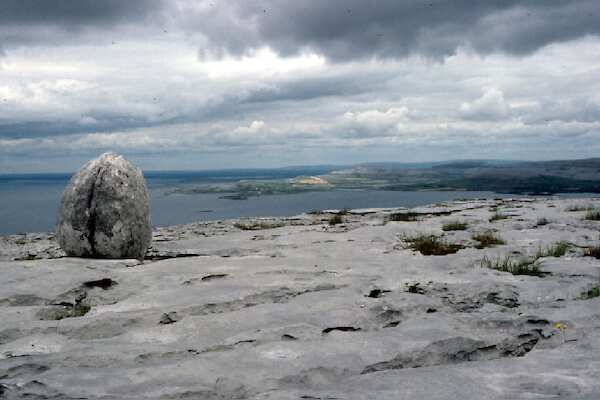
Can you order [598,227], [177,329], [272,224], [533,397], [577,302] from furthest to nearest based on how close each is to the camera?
[272,224]
[598,227]
[577,302]
[177,329]
[533,397]

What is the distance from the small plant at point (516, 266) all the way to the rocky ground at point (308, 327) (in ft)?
0.20

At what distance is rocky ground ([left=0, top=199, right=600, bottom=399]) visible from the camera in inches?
144

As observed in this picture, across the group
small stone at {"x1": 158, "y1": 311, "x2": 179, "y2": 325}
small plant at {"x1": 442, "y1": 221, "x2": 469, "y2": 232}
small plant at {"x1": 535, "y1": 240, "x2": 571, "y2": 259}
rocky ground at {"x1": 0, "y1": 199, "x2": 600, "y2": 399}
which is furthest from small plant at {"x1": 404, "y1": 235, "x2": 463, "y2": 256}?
small stone at {"x1": 158, "y1": 311, "x2": 179, "y2": 325}

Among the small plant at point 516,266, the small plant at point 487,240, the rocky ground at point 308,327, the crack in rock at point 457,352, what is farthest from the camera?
the small plant at point 487,240

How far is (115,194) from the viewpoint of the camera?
1030cm

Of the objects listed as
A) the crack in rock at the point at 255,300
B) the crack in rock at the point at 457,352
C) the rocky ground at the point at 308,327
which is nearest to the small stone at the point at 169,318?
the rocky ground at the point at 308,327

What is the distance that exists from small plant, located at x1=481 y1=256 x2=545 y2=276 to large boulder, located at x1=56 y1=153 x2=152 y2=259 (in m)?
7.31

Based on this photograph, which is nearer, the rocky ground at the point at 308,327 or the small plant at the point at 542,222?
the rocky ground at the point at 308,327

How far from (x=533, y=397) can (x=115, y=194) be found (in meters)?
9.13

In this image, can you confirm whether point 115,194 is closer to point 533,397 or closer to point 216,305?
point 216,305

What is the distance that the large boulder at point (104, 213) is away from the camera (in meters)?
10.1

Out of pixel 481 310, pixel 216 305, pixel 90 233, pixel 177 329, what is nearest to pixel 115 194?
pixel 90 233

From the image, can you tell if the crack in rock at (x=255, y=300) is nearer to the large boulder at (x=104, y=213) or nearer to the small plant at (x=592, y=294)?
the small plant at (x=592, y=294)

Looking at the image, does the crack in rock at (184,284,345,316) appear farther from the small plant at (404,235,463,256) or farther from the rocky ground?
the small plant at (404,235,463,256)
